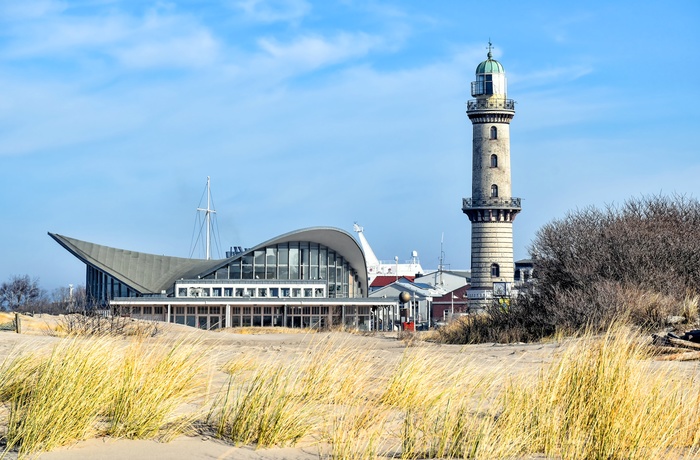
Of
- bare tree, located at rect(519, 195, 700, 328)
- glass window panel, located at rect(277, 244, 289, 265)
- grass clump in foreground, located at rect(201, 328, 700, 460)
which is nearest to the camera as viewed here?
grass clump in foreground, located at rect(201, 328, 700, 460)

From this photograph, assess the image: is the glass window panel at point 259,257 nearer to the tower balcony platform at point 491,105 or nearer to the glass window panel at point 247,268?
the glass window panel at point 247,268

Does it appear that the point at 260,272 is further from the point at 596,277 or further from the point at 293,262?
the point at 596,277

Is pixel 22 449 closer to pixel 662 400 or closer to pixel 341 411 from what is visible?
pixel 341 411

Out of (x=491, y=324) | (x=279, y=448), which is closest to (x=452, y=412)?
(x=279, y=448)

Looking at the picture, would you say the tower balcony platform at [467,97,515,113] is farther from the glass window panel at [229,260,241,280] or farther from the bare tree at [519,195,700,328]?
the bare tree at [519,195,700,328]

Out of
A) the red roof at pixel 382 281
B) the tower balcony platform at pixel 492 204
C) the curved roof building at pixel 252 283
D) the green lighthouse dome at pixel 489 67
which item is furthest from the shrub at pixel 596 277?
the red roof at pixel 382 281

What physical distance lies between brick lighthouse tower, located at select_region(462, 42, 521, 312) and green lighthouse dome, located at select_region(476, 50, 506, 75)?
2597mm

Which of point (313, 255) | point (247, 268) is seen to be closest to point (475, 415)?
point (247, 268)

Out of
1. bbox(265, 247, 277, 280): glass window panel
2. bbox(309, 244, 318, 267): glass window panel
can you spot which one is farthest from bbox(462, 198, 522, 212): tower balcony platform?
bbox(265, 247, 277, 280): glass window panel

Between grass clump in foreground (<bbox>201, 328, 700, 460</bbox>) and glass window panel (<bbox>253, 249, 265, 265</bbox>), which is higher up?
glass window panel (<bbox>253, 249, 265, 265</bbox>)

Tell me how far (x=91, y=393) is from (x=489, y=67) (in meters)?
69.9

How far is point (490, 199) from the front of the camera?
72375 mm

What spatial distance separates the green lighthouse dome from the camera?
247 feet

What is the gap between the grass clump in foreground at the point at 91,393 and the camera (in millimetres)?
7777
